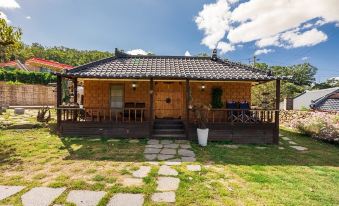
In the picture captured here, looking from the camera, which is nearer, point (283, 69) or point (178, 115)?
point (178, 115)

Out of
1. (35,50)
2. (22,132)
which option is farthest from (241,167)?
(35,50)

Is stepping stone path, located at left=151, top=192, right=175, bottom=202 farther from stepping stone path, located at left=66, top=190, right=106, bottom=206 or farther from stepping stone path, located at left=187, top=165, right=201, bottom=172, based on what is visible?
stepping stone path, located at left=187, top=165, right=201, bottom=172

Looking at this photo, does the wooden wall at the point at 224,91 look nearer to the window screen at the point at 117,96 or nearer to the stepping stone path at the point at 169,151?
the stepping stone path at the point at 169,151

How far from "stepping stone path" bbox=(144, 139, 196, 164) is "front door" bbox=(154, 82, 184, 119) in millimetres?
3455

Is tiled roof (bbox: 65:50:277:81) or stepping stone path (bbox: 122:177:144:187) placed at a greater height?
tiled roof (bbox: 65:50:277:81)

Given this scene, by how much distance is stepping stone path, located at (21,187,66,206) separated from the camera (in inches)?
168

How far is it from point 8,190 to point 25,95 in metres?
23.0

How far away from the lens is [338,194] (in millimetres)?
5020

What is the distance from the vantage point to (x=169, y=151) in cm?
827

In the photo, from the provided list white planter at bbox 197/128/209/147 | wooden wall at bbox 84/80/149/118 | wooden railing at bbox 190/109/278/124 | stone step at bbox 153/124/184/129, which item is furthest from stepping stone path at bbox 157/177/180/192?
wooden wall at bbox 84/80/149/118

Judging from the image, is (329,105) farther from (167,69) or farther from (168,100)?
(167,69)

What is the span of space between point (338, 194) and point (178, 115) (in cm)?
888

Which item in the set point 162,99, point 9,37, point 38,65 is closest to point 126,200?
point 9,37

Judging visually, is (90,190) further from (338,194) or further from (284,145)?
(284,145)
